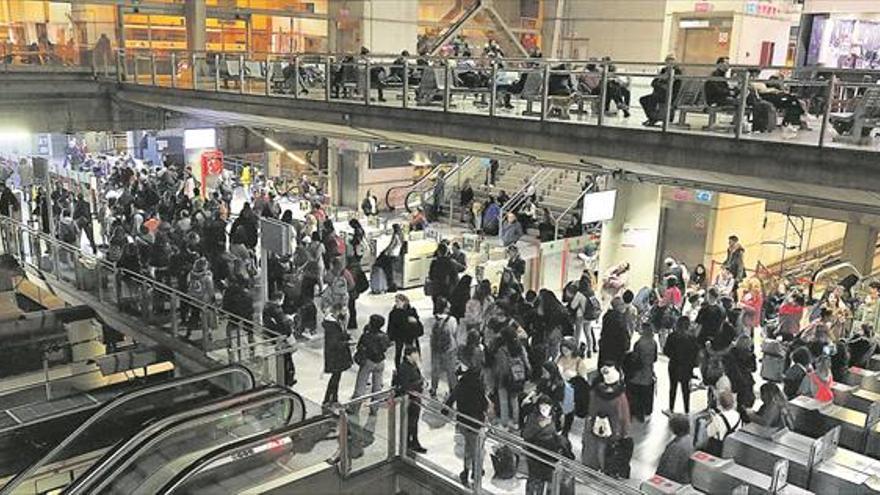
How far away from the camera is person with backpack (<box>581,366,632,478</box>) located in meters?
7.57

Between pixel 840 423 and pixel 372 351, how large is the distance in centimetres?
516

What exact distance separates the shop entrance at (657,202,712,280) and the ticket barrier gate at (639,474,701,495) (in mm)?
11049

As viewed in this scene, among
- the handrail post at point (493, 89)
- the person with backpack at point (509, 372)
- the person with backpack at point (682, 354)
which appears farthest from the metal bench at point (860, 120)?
the handrail post at point (493, 89)

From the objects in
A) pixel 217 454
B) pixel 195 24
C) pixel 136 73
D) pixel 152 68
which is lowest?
pixel 217 454

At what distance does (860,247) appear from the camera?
16359mm

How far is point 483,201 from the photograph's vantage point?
22828 millimetres

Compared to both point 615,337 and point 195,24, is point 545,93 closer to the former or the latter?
point 615,337

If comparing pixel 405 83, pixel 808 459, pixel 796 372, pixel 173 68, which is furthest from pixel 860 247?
pixel 173 68

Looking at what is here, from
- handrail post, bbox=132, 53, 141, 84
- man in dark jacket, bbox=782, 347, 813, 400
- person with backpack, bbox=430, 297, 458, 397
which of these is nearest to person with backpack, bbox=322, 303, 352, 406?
person with backpack, bbox=430, 297, 458, 397

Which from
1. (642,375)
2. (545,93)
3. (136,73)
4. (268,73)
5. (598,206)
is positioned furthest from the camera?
(136,73)

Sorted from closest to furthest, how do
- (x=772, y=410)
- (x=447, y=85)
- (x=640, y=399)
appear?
(x=772, y=410) → (x=640, y=399) → (x=447, y=85)

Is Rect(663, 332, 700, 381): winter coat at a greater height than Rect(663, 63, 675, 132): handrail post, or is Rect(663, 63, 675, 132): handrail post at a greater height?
Rect(663, 63, 675, 132): handrail post

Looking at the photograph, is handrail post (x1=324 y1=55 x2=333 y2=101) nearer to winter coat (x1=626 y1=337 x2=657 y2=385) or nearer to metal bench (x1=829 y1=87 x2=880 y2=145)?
winter coat (x1=626 y1=337 x2=657 y2=385)

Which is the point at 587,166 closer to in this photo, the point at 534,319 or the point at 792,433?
the point at 534,319
